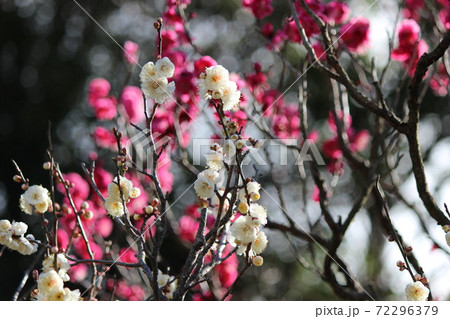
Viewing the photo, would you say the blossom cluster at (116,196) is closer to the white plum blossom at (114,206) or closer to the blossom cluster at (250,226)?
the white plum blossom at (114,206)

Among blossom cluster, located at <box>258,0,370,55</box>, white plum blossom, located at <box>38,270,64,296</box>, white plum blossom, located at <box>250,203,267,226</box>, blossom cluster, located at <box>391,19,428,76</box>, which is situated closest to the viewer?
white plum blossom, located at <box>38,270,64,296</box>

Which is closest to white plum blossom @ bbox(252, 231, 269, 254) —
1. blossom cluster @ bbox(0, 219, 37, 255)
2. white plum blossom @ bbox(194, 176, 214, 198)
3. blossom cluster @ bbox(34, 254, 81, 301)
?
white plum blossom @ bbox(194, 176, 214, 198)

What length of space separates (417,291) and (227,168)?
53cm

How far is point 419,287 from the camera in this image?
123cm

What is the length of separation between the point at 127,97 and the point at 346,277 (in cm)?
146

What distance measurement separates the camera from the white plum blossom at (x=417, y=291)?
123cm

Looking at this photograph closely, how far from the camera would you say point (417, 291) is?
123cm

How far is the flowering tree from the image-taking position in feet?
4.19

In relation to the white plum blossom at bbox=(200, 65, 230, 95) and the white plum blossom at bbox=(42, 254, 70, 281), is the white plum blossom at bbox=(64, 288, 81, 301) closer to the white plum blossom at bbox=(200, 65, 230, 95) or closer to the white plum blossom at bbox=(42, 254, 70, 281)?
the white plum blossom at bbox=(42, 254, 70, 281)

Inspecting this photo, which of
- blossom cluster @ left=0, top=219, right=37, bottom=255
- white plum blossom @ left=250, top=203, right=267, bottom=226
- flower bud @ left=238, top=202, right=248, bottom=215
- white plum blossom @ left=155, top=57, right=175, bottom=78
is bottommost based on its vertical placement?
blossom cluster @ left=0, top=219, right=37, bottom=255

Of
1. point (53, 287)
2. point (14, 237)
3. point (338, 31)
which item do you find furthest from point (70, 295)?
point (338, 31)

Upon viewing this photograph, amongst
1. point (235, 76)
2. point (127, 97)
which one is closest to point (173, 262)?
point (127, 97)

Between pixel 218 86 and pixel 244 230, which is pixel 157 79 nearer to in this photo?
pixel 218 86
